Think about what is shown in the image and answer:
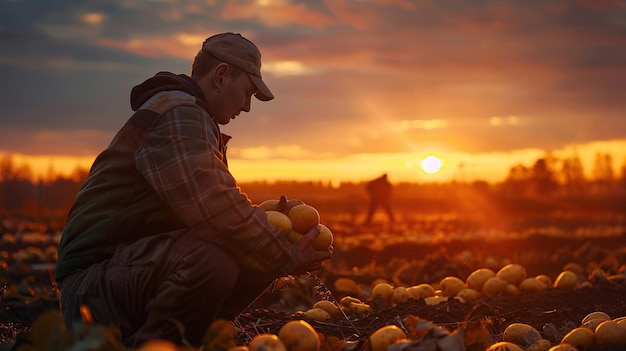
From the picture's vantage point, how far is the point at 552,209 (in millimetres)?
55969

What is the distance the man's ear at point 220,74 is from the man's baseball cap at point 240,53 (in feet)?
0.11

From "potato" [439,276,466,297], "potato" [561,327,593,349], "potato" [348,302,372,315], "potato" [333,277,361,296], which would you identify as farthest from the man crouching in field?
"potato" [333,277,361,296]

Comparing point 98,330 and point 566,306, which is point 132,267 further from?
point 566,306

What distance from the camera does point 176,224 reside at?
4.03 meters

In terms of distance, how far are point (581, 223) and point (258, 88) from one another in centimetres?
2924

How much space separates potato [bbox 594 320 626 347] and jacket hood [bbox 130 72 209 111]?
7.98 ft

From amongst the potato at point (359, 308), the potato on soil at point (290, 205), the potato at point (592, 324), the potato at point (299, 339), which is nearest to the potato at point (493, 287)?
the potato at point (359, 308)

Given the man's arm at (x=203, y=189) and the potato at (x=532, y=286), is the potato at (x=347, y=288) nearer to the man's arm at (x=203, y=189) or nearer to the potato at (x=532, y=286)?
the potato at (x=532, y=286)

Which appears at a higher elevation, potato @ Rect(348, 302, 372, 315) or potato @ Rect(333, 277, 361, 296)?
potato @ Rect(348, 302, 372, 315)

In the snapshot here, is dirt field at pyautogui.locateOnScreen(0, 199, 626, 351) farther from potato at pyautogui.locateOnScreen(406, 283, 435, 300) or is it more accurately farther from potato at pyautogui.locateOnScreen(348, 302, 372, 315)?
potato at pyautogui.locateOnScreen(406, 283, 435, 300)

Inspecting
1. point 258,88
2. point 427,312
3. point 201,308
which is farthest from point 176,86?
point 427,312

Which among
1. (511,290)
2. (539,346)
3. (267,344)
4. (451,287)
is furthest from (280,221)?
(511,290)

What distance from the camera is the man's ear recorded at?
4141mm

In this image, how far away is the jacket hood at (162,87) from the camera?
4078mm
